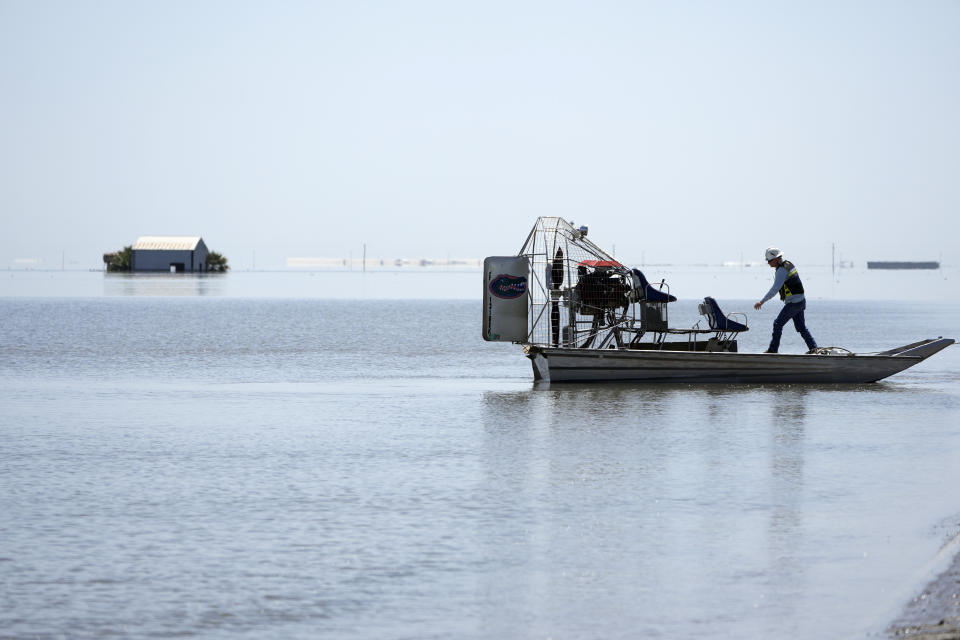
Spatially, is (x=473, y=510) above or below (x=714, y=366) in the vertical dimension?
below

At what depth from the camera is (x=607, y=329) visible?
23.4 m

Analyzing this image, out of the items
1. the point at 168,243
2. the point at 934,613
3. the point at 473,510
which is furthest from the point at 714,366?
the point at 168,243

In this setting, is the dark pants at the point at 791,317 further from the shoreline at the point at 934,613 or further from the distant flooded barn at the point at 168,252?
the distant flooded barn at the point at 168,252

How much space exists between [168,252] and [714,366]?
17676 cm

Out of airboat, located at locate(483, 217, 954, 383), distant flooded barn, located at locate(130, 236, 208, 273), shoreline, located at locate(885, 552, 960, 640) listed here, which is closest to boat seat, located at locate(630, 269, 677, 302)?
airboat, located at locate(483, 217, 954, 383)

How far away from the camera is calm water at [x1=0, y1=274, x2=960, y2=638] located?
786 centimetres

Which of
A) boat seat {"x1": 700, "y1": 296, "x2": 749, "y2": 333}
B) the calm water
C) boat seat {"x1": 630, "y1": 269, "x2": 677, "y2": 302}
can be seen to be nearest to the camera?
the calm water

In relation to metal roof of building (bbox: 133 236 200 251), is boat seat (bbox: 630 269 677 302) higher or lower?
lower

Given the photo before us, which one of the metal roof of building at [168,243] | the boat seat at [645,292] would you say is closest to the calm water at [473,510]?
the boat seat at [645,292]

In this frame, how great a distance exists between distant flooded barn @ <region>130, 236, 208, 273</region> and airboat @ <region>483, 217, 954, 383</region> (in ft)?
559

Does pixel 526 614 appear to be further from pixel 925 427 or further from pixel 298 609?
pixel 925 427

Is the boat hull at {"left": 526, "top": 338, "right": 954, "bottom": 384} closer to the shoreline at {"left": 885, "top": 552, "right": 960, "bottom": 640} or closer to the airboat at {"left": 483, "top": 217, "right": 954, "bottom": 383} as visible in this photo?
the airboat at {"left": 483, "top": 217, "right": 954, "bottom": 383}

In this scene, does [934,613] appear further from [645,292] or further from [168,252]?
[168,252]

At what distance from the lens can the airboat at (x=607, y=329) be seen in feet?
74.3
